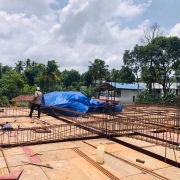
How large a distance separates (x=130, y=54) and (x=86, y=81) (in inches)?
662

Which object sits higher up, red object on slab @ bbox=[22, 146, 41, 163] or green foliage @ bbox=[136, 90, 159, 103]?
green foliage @ bbox=[136, 90, 159, 103]

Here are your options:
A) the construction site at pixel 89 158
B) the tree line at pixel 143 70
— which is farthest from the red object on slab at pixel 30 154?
the tree line at pixel 143 70

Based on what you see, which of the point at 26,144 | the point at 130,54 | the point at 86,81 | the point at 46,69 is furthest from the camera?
the point at 86,81

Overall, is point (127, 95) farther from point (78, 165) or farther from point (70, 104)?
point (78, 165)

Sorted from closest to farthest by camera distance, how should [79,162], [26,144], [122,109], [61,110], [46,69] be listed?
[79,162], [26,144], [61,110], [122,109], [46,69]

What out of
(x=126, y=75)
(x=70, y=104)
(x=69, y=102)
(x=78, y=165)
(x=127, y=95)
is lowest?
(x=78, y=165)

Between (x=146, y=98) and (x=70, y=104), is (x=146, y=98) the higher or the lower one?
the higher one

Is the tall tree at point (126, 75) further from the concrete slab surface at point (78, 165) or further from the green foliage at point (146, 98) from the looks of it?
the concrete slab surface at point (78, 165)

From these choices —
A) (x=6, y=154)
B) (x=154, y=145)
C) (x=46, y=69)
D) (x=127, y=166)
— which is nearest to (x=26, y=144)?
(x=6, y=154)

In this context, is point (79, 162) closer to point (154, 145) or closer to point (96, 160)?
point (96, 160)

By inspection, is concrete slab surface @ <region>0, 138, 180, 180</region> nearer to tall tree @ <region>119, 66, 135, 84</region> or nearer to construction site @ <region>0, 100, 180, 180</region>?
construction site @ <region>0, 100, 180, 180</region>

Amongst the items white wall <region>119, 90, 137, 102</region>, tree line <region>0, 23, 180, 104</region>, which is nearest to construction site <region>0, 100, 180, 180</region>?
tree line <region>0, 23, 180, 104</region>

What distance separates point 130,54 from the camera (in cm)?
2994

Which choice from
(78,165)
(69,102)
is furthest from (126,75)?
(78,165)
